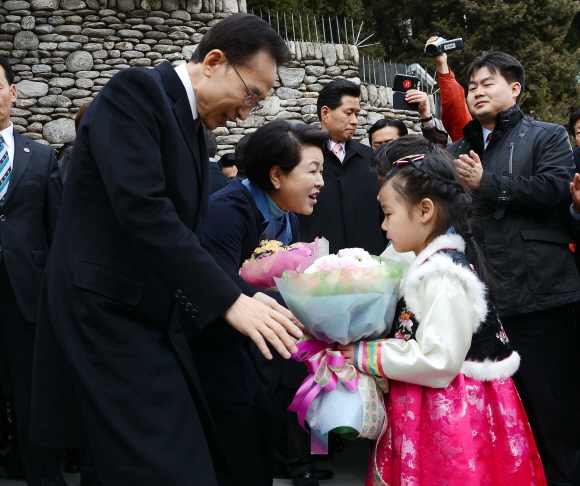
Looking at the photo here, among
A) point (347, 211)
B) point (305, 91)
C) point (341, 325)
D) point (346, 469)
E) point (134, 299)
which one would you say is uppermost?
point (134, 299)

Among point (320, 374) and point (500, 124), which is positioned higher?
point (500, 124)

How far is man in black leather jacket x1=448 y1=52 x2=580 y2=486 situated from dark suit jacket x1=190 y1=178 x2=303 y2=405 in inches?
50.2

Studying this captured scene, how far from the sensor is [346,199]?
4.50 m

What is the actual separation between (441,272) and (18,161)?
261cm

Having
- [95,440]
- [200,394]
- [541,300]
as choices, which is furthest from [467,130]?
[95,440]

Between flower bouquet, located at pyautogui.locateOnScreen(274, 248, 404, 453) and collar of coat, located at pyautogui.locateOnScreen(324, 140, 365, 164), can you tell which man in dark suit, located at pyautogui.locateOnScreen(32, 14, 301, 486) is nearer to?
flower bouquet, located at pyautogui.locateOnScreen(274, 248, 404, 453)

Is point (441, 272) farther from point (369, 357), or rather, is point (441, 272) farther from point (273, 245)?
point (273, 245)

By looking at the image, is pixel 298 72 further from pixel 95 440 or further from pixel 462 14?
pixel 462 14

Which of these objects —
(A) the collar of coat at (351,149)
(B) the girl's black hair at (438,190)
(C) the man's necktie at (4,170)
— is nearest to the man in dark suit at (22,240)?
(C) the man's necktie at (4,170)

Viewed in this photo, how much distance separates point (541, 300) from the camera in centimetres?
328

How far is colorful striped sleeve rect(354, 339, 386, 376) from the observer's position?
217 cm

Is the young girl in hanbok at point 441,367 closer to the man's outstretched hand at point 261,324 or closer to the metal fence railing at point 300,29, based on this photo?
the man's outstretched hand at point 261,324

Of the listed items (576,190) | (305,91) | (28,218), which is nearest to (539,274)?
(576,190)

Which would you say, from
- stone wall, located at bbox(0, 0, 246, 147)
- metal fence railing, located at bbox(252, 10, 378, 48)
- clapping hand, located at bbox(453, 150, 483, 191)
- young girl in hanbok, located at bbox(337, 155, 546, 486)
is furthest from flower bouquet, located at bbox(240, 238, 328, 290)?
metal fence railing, located at bbox(252, 10, 378, 48)
